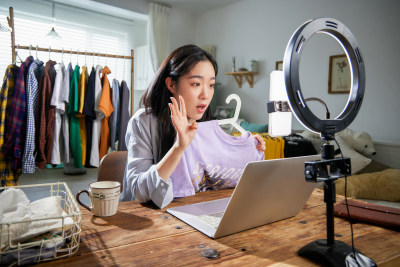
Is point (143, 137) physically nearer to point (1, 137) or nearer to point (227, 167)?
point (227, 167)

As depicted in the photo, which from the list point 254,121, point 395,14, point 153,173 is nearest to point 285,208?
point 153,173

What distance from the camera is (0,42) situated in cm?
428

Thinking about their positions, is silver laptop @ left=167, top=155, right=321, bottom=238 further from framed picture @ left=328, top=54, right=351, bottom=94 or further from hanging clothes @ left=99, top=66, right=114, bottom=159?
framed picture @ left=328, top=54, right=351, bottom=94

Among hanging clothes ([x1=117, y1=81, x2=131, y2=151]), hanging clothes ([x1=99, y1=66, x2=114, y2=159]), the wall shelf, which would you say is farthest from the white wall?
hanging clothes ([x1=99, y1=66, x2=114, y2=159])

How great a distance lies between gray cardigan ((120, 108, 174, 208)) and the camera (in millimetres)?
940

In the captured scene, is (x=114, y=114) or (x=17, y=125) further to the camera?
Answer: (x=114, y=114)

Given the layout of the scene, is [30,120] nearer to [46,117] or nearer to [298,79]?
[46,117]

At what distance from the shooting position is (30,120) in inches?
114

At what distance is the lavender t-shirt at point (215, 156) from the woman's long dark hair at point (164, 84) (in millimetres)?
128

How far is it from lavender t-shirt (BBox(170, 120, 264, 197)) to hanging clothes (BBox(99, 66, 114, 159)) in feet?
7.69

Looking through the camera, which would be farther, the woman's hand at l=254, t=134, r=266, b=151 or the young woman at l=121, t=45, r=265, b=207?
the woman's hand at l=254, t=134, r=266, b=151

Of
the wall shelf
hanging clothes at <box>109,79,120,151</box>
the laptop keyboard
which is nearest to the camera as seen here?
Answer: the laptop keyboard

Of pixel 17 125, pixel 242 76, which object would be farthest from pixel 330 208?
pixel 242 76

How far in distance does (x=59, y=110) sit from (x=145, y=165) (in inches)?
96.4
